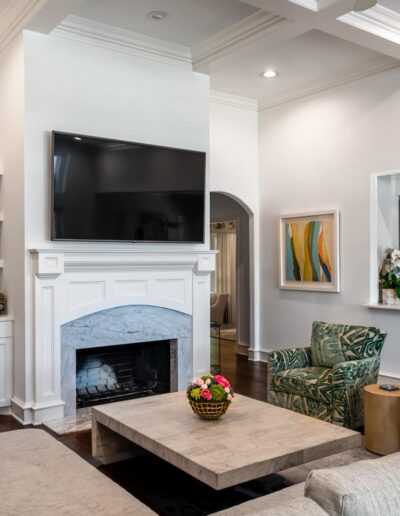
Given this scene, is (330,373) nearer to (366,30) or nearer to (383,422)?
(383,422)

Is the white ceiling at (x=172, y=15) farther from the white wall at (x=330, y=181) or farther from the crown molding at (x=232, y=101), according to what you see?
the white wall at (x=330, y=181)

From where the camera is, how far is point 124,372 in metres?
5.13

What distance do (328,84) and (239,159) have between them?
1346 mm

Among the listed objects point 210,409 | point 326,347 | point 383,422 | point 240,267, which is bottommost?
point 383,422

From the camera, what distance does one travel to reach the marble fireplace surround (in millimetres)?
4480

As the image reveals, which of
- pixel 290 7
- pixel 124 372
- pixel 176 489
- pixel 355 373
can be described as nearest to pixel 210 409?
pixel 176 489

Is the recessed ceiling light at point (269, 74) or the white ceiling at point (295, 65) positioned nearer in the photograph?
the white ceiling at point (295, 65)

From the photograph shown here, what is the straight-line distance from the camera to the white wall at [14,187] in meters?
4.37

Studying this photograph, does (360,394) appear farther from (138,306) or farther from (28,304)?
(28,304)

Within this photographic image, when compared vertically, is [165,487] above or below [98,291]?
below

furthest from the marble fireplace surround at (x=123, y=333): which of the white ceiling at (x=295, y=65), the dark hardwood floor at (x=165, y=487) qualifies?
the white ceiling at (x=295, y=65)

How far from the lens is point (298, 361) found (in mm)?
4531

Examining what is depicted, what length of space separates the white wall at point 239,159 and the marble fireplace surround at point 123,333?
1853mm

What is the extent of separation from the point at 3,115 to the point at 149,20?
1.49 meters
